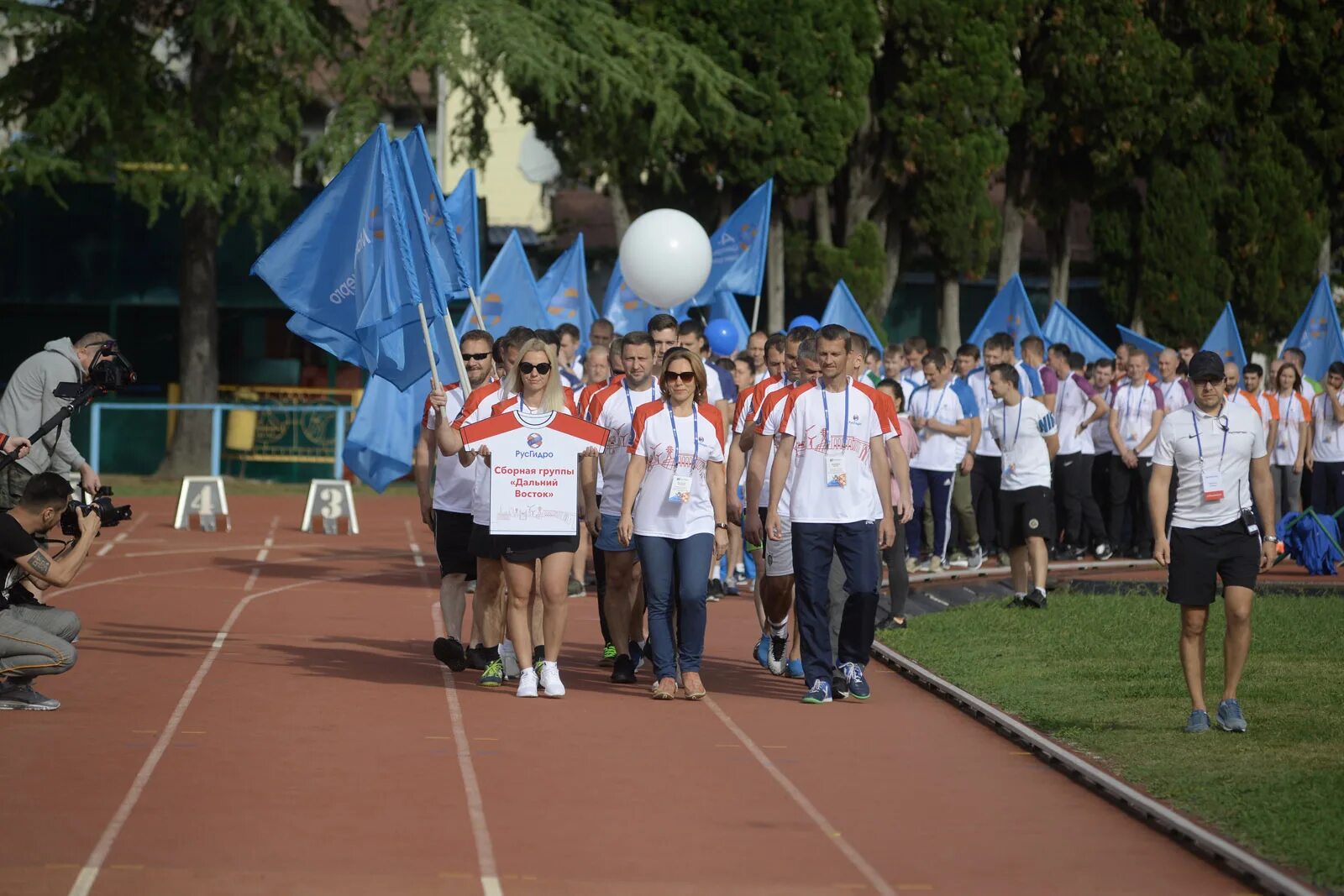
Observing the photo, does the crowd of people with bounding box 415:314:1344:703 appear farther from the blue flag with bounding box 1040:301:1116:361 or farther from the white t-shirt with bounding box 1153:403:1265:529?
the blue flag with bounding box 1040:301:1116:361

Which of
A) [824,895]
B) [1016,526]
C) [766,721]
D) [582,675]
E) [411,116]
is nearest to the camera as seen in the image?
[824,895]

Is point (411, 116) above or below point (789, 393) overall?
above

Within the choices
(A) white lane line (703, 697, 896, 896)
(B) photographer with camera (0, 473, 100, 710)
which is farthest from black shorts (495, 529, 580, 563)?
(B) photographer with camera (0, 473, 100, 710)

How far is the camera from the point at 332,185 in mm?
12602

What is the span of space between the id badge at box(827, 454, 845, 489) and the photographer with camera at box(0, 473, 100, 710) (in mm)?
3846

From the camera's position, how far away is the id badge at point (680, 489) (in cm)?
1094

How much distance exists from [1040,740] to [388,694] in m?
3.67

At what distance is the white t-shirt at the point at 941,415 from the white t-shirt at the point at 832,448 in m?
6.36

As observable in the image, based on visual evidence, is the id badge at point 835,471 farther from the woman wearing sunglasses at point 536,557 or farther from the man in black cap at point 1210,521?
the man in black cap at point 1210,521

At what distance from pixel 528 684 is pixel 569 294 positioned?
11.9 metres

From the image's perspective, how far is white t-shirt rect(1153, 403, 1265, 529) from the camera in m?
10.1

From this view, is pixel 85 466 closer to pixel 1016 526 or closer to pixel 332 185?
pixel 332 185

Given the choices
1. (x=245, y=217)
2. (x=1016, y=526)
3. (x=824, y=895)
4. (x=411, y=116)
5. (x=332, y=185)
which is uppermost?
(x=411, y=116)

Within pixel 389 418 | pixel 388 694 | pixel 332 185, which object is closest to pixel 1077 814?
pixel 388 694
